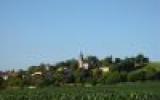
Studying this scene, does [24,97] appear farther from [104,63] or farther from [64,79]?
[104,63]

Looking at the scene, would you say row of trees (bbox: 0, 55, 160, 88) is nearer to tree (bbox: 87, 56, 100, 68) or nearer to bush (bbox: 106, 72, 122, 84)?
bush (bbox: 106, 72, 122, 84)

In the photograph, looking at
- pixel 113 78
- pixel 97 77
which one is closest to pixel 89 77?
pixel 97 77

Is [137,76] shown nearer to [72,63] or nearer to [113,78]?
[113,78]

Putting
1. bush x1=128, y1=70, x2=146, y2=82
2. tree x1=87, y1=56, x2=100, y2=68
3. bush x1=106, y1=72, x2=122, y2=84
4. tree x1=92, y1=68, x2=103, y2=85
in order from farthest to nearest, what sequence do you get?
tree x1=87, y1=56, x2=100, y2=68
tree x1=92, y1=68, x2=103, y2=85
bush x1=106, y1=72, x2=122, y2=84
bush x1=128, y1=70, x2=146, y2=82

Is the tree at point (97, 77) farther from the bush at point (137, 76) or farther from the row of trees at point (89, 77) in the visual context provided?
the bush at point (137, 76)

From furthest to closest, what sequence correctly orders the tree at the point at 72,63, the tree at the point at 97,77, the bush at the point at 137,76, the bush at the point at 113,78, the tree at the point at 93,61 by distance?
the tree at the point at 93,61, the tree at the point at 72,63, the tree at the point at 97,77, the bush at the point at 113,78, the bush at the point at 137,76

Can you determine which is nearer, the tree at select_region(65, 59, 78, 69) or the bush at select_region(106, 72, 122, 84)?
the bush at select_region(106, 72, 122, 84)

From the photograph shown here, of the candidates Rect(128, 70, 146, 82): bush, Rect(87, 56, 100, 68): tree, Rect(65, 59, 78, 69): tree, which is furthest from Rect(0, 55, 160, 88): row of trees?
Rect(87, 56, 100, 68): tree

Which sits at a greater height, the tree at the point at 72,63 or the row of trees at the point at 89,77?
the tree at the point at 72,63

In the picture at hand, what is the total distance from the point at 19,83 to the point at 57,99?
190 ft

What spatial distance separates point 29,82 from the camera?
105 metres

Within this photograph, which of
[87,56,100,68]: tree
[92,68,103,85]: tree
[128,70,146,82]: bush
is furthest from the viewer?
[87,56,100,68]: tree

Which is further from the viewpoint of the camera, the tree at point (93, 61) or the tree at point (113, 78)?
the tree at point (93, 61)

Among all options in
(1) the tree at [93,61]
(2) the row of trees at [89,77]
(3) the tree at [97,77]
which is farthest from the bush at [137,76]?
(1) the tree at [93,61]
